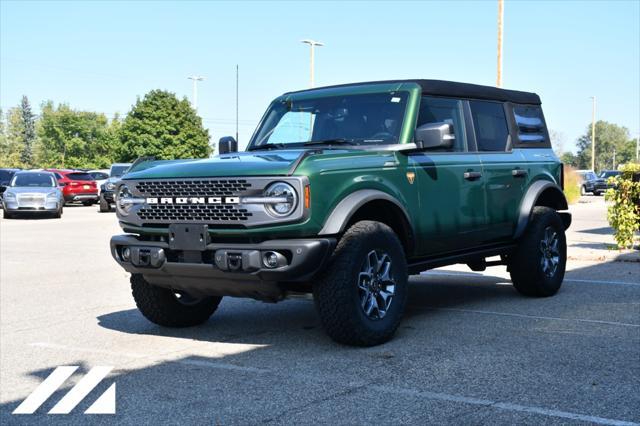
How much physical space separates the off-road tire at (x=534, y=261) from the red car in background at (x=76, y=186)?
29578 mm

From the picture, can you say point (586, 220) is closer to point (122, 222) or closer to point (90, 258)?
point (90, 258)

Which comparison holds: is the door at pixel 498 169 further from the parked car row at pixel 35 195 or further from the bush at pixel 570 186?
the bush at pixel 570 186

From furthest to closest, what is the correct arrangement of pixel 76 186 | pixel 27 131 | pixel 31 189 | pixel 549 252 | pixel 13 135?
pixel 27 131 < pixel 13 135 < pixel 76 186 < pixel 31 189 < pixel 549 252

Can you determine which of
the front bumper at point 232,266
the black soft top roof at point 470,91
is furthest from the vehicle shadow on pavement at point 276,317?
the black soft top roof at point 470,91

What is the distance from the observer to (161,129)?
82.7 metres

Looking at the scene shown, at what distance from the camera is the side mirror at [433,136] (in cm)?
656

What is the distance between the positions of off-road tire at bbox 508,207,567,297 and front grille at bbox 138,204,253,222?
3549 mm

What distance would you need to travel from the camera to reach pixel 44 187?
27.1m

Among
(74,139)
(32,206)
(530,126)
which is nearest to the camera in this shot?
(530,126)

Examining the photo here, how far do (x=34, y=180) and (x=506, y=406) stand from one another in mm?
25651

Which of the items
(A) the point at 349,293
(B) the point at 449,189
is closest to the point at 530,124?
(B) the point at 449,189

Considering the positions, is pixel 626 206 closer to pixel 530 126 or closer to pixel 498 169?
pixel 530 126

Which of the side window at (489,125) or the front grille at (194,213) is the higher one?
the side window at (489,125)

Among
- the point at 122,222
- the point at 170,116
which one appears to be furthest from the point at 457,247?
the point at 170,116
